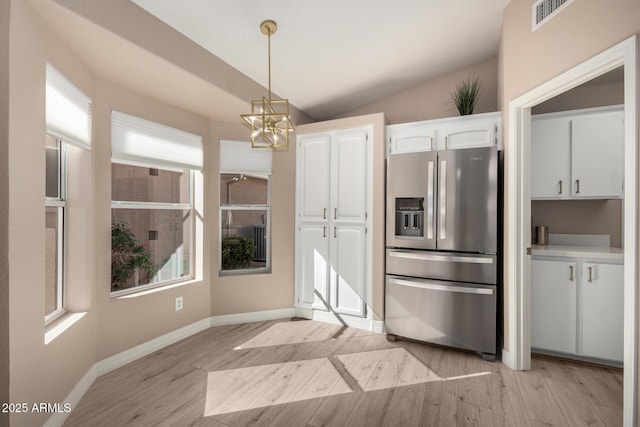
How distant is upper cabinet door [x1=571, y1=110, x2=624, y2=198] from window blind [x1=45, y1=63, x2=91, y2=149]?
401 cm

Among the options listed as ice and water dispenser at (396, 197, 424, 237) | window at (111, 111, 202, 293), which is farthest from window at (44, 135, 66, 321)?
ice and water dispenser at (396, 197, 424, 237)

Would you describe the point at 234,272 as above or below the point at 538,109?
below

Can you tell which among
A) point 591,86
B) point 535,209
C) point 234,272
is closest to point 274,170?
point 234,272


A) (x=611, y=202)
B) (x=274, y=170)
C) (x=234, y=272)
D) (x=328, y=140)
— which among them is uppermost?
(x=328, y=140)

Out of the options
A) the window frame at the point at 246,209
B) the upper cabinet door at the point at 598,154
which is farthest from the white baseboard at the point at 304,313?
the upper cabinet door at the point at 598,154

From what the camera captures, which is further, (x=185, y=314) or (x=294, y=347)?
(x=185, y=314)

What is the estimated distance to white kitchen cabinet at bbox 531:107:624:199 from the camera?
106 inches

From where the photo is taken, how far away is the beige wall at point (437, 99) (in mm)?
3520

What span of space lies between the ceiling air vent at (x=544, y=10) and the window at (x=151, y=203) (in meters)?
3.14

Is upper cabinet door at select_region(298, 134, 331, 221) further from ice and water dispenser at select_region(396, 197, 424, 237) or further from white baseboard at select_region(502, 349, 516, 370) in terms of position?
white baseboard at select_region(502, 349, 516, 370)

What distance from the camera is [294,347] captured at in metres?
2.95

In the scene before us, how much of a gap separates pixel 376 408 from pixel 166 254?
2.40 m

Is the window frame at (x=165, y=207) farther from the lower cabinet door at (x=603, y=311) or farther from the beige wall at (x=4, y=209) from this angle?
the lower cabinet door at (x=603, y=311)

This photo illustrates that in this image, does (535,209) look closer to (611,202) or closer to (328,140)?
(611,202)
